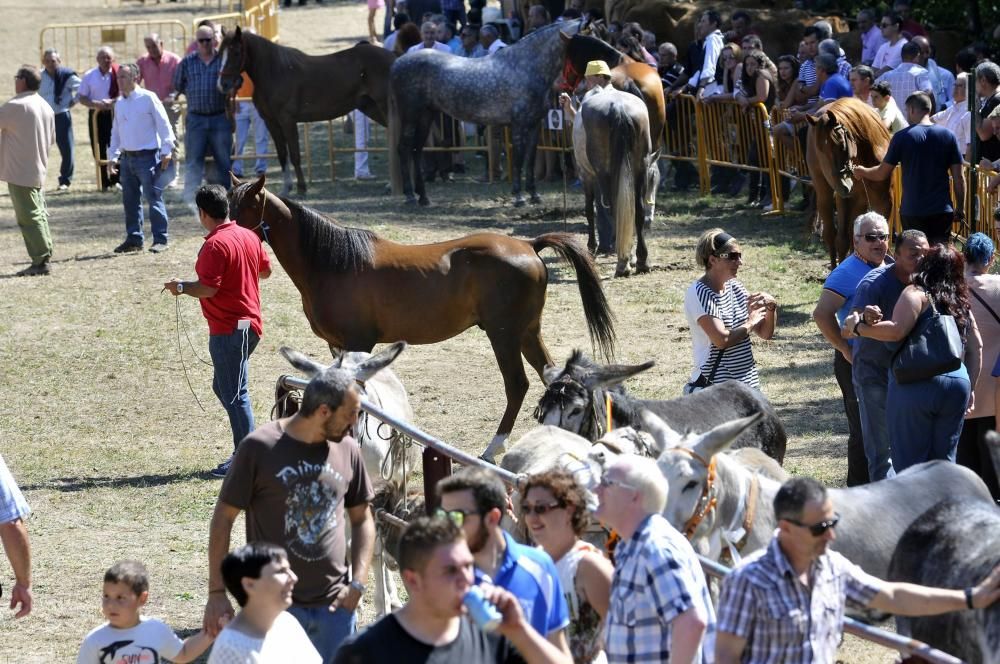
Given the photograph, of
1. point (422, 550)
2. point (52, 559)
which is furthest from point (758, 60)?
point (422, 550)

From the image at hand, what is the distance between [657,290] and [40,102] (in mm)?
6883

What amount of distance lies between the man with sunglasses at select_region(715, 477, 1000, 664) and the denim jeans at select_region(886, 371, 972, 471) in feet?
10.2

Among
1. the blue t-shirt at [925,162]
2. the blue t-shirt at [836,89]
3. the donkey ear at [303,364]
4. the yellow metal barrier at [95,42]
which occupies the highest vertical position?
the yellow metal barrier at [95,42]

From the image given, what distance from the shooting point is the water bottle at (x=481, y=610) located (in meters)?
4.06

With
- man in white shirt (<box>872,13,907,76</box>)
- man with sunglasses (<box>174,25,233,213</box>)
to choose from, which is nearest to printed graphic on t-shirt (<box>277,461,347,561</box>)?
man with sunglasses (<box>174,25,233,213</box>)

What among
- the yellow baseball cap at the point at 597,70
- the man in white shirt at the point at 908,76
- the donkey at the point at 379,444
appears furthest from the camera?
the man in white shirt at the point at 908,76

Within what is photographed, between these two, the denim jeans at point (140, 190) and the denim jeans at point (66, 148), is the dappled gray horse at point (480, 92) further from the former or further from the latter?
the denim jeans at point (66, 148)

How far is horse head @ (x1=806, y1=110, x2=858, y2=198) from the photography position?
14023 millimetres

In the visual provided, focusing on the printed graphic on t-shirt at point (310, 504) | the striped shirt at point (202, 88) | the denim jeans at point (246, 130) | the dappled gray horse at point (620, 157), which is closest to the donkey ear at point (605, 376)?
the printed graphic on t-shirt at point (310, 504)

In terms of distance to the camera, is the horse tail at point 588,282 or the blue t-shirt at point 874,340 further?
the horse tail at point 588,282

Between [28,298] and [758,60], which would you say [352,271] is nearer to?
[28,298]

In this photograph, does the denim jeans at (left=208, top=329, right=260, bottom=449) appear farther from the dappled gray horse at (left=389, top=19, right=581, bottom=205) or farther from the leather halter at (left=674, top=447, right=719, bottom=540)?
the dappled gray horse at (left=389, top=19, right=581, bottom=205)

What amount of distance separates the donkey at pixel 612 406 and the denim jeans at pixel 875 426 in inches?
26.5

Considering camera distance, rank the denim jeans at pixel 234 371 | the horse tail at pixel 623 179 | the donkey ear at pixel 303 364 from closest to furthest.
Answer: the donkey ear at pixel 303 364 → the denim jeans at pixel 234 371 → the horse tail at pixel 623 179
